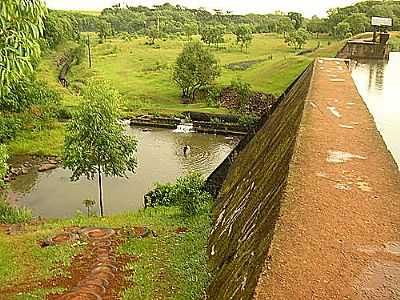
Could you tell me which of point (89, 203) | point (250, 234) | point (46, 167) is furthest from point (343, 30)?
point (250, 234)

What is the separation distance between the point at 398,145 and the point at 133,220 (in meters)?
9.20

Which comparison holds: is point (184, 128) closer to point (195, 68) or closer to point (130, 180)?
point (195, 68)

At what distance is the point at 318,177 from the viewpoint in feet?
20.2

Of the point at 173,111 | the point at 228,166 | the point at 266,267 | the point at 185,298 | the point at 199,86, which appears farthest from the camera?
the point at 199,86

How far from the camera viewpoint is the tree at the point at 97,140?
19594mm

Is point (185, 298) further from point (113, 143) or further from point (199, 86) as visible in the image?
point (199, 86)

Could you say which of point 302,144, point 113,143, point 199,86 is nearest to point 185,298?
point 302,144

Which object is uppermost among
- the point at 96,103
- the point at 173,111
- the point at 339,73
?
the point at 339,73

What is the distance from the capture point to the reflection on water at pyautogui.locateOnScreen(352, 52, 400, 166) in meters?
10.2

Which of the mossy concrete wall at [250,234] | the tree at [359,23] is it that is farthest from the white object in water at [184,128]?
the mossy concrete wall at [250,234]

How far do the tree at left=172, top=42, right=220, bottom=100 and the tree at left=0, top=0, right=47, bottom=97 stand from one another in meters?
37.9

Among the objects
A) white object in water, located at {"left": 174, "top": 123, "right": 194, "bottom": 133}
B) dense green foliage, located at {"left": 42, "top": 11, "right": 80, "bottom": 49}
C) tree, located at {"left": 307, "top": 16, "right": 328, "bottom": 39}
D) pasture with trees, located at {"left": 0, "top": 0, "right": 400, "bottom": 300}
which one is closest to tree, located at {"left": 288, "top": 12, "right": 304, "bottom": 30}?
pasture with trees, located at {"left": 0, "top": 0, "right": 400, "bottom": 300}

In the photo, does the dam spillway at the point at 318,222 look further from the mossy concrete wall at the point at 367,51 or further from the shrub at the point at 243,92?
the shrub at the point at 243,92

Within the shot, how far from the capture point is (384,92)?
47.2ft
